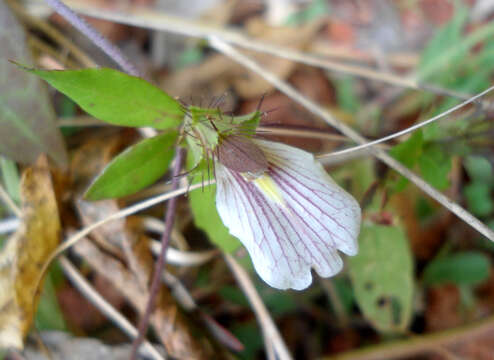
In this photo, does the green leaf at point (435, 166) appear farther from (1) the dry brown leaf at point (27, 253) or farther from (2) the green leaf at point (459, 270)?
(1) the dry brown leaf at point (27, 253)

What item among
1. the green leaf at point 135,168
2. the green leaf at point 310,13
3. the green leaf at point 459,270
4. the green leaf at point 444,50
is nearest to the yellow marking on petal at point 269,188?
the green leaf at point 135,168

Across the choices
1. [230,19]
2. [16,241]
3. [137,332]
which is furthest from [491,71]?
[16,241]

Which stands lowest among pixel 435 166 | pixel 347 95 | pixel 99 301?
pixel 99 301

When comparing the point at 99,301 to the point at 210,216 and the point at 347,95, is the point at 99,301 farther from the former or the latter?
the point at 347,95

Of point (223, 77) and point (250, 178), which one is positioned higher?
point (223, 77)

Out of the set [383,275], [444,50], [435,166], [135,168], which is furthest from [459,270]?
[135,168]

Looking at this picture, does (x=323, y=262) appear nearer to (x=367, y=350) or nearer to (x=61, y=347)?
(x=367, y=350)

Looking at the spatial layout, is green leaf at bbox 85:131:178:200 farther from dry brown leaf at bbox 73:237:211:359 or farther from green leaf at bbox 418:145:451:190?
green leaf at bbox 418:145:451:190
